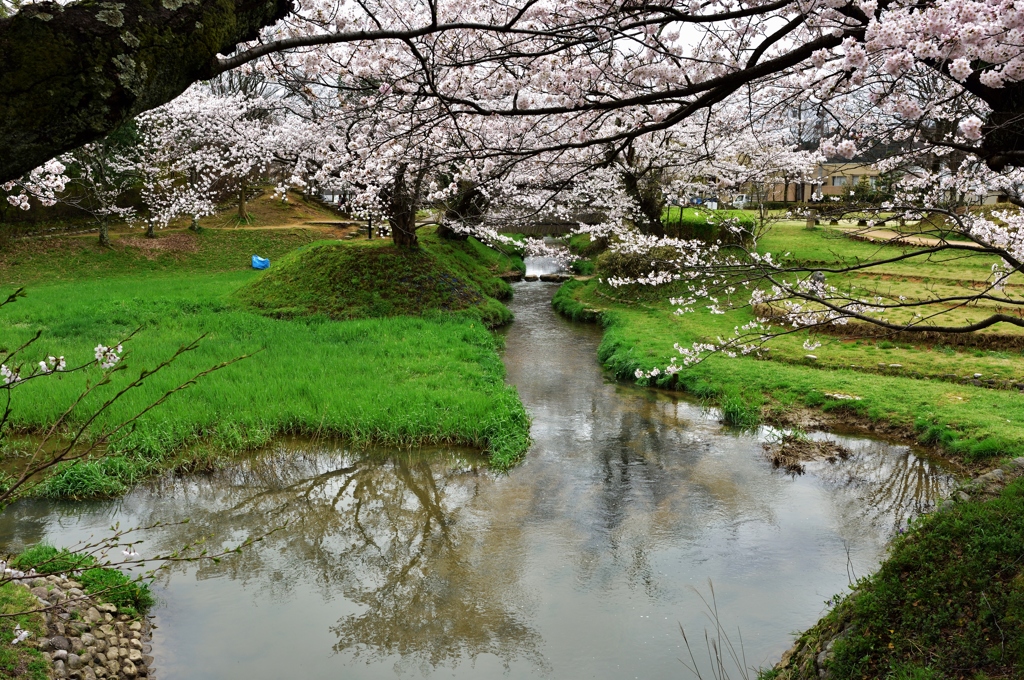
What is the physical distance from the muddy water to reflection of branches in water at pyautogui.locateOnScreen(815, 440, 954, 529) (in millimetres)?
28

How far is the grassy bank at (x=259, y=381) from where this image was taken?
26.0ft

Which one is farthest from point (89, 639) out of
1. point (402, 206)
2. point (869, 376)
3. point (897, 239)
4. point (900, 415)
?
point (402, 206)

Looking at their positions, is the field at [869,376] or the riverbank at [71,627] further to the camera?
the field at [869,376]

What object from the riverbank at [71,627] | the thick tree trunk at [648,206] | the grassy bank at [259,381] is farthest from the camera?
the thick tree trunk at [648,206]

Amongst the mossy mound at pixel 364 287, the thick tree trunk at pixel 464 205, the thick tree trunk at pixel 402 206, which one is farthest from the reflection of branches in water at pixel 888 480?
the thick tree trunk at pixel 464 205

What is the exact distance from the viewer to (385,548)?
241 inches

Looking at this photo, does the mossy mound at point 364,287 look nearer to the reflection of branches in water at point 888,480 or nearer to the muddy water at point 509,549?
the muddy water at point 509,549

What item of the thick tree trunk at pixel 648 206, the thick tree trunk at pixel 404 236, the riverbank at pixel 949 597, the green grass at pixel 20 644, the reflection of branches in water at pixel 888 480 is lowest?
the reflection of branches in water at pixel 888 480

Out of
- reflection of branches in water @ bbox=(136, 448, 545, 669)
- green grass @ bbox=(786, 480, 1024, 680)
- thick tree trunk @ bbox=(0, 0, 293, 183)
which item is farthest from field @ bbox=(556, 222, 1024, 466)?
thick tree trunk @ bbox=(0, 0, 293, 183)

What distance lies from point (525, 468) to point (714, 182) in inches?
601

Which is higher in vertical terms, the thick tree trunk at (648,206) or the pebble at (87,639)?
the thick tree trunk at (648,206)

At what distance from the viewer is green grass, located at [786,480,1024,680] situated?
3.39 metres

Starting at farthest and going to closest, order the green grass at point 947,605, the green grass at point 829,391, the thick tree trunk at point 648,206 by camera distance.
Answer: the thick tree trunk at point 648,206, the green grass at point 829,391, the green grass at point 947,605

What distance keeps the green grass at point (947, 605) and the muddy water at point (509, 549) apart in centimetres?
102
